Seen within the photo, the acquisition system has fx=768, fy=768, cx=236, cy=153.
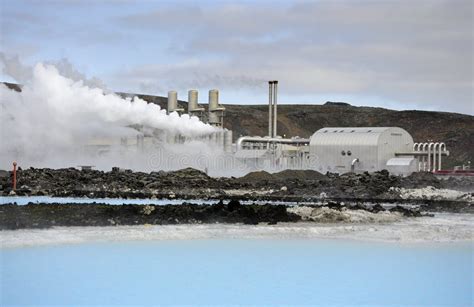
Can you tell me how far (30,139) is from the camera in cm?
4441

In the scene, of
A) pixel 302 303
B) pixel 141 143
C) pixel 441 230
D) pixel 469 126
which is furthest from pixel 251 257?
pixel 469 126

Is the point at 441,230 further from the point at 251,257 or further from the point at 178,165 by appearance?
the point at 178,165

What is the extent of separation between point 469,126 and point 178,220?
104 meters

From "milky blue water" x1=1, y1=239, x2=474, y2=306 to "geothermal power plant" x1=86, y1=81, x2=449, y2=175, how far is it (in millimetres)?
34194

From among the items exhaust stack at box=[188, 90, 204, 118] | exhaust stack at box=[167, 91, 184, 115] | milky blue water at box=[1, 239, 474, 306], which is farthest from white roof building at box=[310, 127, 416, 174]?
milky blue water at box=[1, 239, 474, 306]

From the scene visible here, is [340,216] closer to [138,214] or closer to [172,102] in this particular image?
[138,214]

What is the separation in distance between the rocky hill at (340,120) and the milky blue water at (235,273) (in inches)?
3789

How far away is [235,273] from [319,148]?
42.8m

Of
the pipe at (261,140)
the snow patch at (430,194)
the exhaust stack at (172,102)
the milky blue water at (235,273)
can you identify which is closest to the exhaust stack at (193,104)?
the exhaust stack at (172,102)

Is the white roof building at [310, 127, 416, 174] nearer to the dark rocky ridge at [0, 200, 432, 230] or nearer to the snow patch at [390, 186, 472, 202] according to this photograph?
the snow patch at [390, 186, 472, 202]

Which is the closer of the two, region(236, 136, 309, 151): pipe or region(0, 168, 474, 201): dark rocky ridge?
region(0, 168, 474, 201): dark rocky ridge

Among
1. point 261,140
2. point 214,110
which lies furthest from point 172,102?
point 261,140

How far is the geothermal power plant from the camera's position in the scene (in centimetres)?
5209

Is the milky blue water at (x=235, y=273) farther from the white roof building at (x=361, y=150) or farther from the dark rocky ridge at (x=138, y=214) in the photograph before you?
the white roof building at (x=361, y=150)
